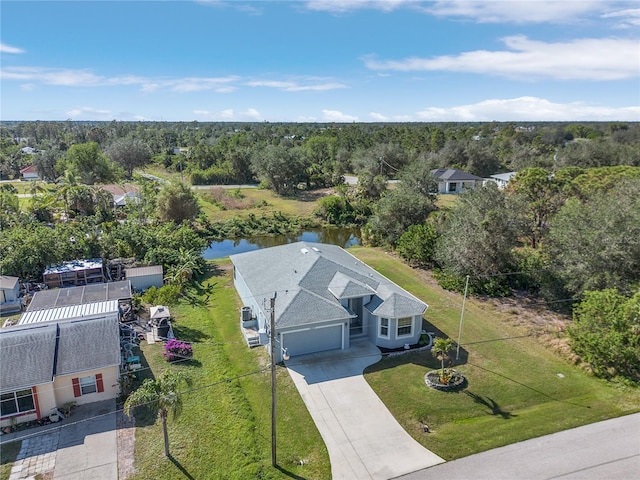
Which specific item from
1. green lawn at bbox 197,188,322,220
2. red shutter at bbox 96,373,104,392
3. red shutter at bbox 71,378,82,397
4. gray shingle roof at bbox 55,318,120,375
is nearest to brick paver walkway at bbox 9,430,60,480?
red shutter at bbox 71,378,82,397

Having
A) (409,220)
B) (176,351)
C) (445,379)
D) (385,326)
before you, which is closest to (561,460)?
(445,379)

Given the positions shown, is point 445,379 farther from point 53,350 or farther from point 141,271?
point 141,271

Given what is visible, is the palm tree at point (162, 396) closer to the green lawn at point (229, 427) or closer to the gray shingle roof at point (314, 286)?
the green lawn at point (229, 427)

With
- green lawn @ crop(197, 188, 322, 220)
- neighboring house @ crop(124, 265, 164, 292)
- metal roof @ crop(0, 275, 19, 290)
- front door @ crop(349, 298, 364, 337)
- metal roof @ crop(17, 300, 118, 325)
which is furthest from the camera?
green lawn @ crop(197, 188, 322, 220)

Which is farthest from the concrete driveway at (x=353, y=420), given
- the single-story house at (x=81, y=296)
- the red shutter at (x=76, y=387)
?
the single-story house at (x=81, y=296)

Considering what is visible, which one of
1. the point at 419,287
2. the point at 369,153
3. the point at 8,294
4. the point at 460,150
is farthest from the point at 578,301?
the point at 460,150

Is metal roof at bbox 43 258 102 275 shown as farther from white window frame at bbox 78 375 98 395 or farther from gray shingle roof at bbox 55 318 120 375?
white window frame at bbox 78 375 98 395
